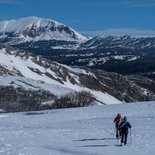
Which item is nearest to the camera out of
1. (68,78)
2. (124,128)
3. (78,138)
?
(124,128)

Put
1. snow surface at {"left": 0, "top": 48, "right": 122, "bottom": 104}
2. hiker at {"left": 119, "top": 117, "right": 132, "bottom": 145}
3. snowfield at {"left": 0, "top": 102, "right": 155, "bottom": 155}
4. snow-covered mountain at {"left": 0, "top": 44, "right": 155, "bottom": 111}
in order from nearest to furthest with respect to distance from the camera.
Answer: snowfield at {"left": 0, "top": 102, "right": 155, "bottom": 155} → hiker at {"left": 119, "top": 117, "right": 132, "bottom": 145} → snow surface at {"left": 0, "top": 48, "right": 122, "bottom": 104} → snow-covered mountain at {"left": 0, "top": 44, "right": 155, "bottom": 111}

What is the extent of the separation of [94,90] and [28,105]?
76064mm

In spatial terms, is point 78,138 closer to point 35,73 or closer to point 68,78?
point 35,73

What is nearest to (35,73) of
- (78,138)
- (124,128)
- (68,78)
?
(68,78)

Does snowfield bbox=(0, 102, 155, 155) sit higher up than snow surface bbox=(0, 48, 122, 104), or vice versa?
snow surface bbox=(0, 48, 122, 104)

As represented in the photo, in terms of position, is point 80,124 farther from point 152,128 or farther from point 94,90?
point 94,90

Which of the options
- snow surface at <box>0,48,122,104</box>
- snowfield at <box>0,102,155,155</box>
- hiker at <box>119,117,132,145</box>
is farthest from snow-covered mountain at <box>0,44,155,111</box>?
hiker at <box>119,117,132,145</box>

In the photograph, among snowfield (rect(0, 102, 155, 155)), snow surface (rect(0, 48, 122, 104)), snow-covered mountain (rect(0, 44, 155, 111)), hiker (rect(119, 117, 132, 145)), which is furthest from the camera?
snow-covered mountain (rect(0, 44, 155, 111))

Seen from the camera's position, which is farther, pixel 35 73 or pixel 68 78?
pixel 68 78

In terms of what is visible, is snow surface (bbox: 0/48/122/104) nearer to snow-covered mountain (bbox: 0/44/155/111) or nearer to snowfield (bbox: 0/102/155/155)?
snow-covered mountain (bbox: 0/44/155/111)

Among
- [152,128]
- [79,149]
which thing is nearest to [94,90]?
[152,128]

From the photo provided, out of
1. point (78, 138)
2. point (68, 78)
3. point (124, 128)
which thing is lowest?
point (78, 138)

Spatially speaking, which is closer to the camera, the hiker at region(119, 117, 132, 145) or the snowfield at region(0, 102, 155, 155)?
the snowfield at region(0, 102, 155, 155)

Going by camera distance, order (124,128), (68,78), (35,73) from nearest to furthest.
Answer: (124,128)
(35,73)
(68,78)
